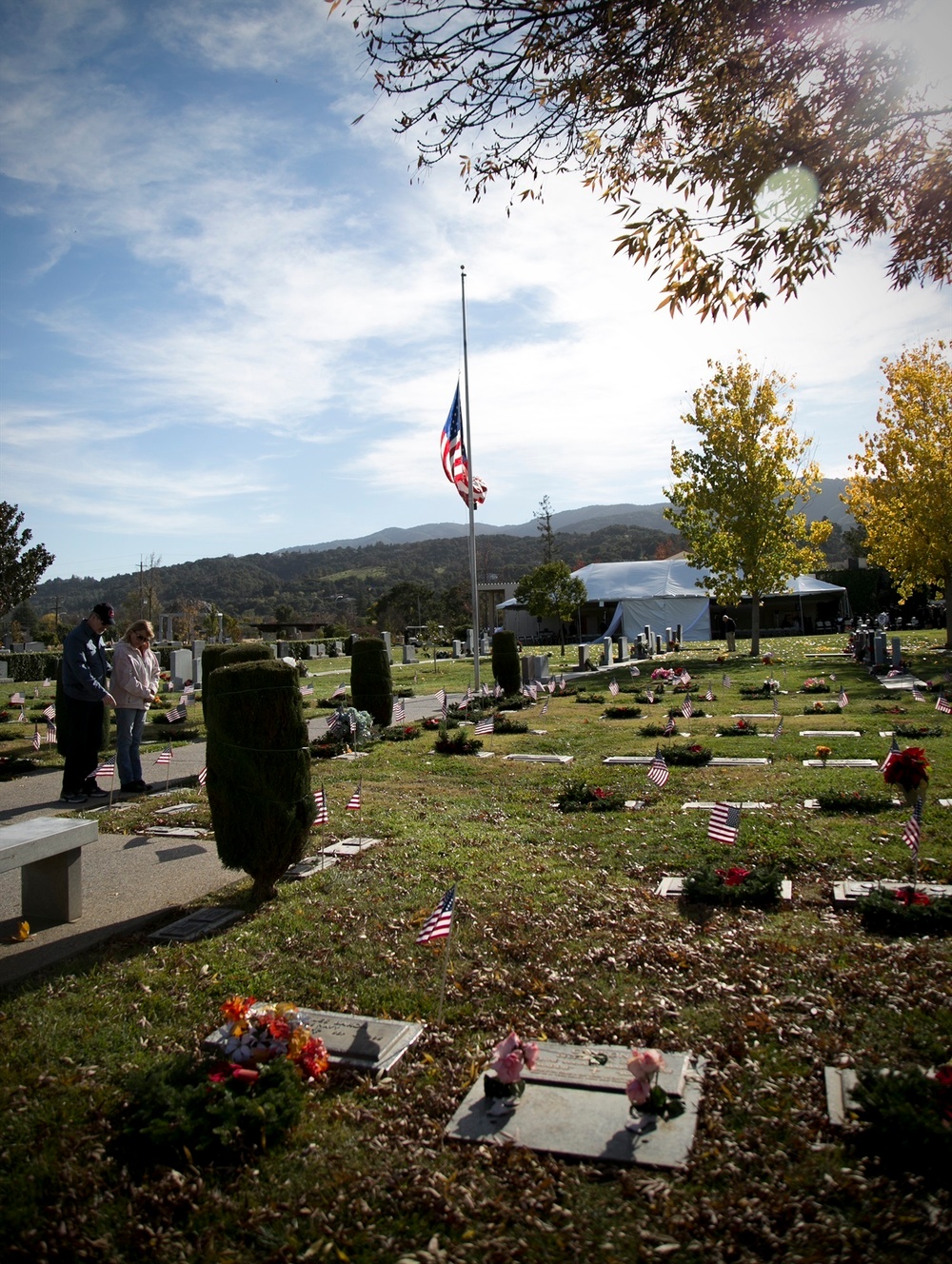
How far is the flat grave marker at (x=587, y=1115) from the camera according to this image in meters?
3.22

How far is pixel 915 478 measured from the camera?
25562 mm

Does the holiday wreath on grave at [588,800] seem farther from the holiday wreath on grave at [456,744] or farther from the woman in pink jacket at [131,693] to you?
the woman in pink jacket at [131,693]

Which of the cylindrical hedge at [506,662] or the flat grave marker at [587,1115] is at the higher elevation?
the cylindrical hedge at [506,662]

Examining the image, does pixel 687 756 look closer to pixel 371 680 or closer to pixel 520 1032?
pixel 371 680

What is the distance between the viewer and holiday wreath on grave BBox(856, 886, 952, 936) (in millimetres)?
5012

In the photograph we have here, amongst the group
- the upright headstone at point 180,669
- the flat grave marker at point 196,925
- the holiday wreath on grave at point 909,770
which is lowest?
the flat grave marker at point 196,925

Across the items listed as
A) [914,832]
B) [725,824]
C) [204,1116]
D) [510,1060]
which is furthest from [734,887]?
[204,1116]

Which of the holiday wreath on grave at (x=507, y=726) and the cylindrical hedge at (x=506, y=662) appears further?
the cylindrical hedge at (x=506, y=662)

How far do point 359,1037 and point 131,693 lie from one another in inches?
266

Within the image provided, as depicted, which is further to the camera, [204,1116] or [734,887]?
[734,887]

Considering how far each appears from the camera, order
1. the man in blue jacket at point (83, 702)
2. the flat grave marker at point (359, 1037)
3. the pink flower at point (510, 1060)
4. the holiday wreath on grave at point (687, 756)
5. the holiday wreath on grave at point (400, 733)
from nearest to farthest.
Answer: the pink flower at point (510, 1060)
the flat grave marker at point (359, 1037)
the man in blue jacket at point (83, 702)
the holiday wreath on grave at point (687, 756)
the holiday wreath on grave at point (400, 733)

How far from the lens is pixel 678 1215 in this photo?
2.84 metres

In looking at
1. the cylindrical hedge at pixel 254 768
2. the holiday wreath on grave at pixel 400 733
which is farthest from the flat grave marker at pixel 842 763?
the cylindrical hedge at pixel 254 768

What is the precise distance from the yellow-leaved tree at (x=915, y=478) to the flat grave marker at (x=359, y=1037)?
82.4 feet
